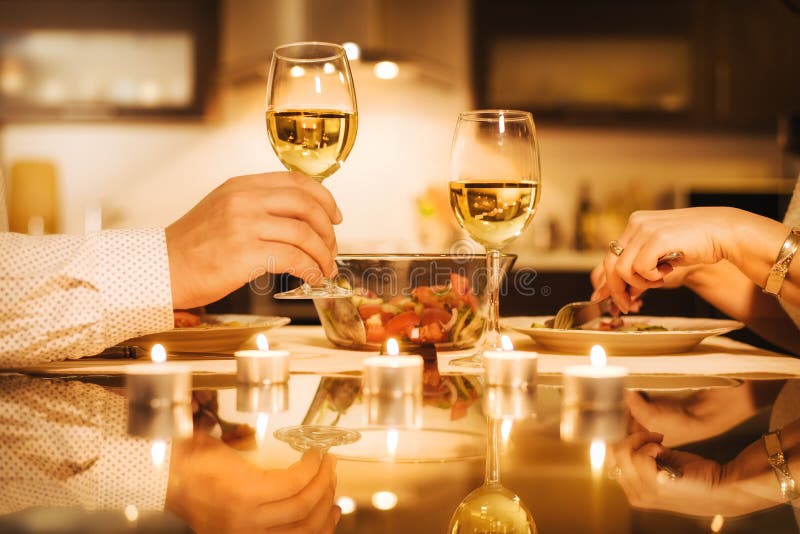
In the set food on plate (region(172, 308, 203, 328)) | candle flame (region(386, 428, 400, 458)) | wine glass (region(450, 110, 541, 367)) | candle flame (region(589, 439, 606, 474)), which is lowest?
food on plate (region(172, 308, 203, 328))

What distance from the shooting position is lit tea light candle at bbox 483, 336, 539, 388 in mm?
883

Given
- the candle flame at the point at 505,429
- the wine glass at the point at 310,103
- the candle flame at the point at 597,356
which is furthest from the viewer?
the wine glass at the point at 310,103

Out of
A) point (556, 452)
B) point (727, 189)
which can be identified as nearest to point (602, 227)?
point (727, 189)

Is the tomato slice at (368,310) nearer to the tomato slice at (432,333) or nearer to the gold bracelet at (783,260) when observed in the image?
the tomato slice at (432,333)

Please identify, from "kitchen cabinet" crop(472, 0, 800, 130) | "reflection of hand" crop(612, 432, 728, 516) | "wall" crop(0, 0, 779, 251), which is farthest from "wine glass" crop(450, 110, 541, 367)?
"wall" crop(0, 0, 779, 251)

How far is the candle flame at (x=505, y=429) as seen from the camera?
680mm

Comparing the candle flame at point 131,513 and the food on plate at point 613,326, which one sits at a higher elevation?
the candle flame at point 131,513

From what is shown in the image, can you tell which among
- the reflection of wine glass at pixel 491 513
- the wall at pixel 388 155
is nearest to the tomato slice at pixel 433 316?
the reflection of wine glass at pixel 491 513

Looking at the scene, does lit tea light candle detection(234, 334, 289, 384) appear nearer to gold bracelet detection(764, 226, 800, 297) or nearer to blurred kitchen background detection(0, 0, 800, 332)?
gold bracelet detection(764, 226, 800, 297)

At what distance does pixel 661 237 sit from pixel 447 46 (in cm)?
300

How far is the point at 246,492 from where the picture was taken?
521 mm

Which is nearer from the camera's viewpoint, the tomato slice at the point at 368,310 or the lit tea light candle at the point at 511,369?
the lit tea light candle at the point at 511,369

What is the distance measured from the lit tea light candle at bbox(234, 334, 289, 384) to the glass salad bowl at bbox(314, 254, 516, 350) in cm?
33

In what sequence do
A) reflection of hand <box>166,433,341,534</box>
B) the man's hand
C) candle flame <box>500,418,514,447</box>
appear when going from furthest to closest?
the man's hand < candle flame <box>500,418,514,447</box> < reflection of hand <box>166,433,341,534</box>
